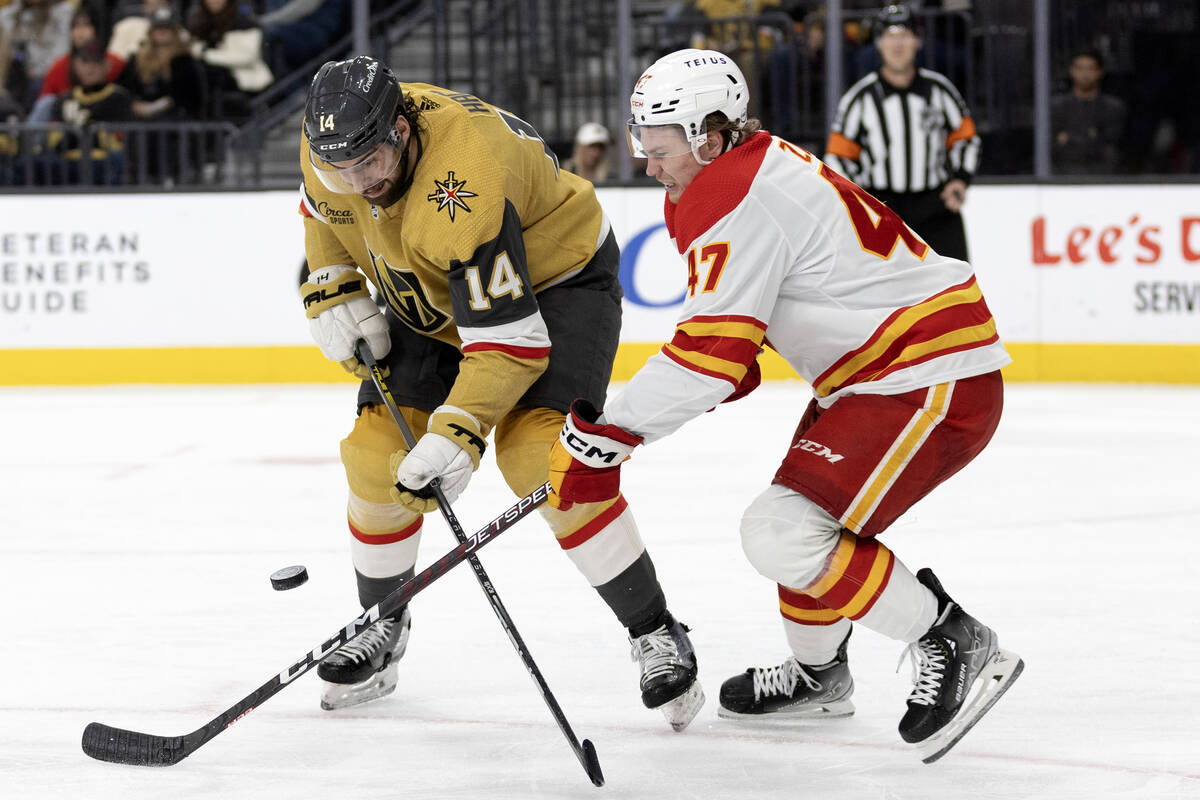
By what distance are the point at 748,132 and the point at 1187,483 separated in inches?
107

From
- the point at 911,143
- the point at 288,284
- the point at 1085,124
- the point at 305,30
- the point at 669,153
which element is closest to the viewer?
the point at 669,153

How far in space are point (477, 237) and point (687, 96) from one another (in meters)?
0.35

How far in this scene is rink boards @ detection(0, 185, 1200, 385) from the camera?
6910 mm

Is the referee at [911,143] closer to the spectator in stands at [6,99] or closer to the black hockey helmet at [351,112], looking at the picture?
the spectator in stands at [6,99]

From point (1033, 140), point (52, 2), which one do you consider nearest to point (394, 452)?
point (1033, 140)

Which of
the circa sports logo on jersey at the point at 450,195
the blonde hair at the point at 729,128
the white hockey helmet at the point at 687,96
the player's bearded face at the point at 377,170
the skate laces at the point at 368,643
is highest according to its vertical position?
the white hockey helmet at the point at 687,96

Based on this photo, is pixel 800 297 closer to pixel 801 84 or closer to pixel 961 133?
pixel 961 133

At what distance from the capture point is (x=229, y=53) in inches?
330

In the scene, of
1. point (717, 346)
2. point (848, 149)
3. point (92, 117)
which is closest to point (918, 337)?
point (717, 346)

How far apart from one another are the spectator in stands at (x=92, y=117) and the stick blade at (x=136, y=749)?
549cm

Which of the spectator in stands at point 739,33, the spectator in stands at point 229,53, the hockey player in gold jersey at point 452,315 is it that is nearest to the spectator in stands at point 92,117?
the spectator in stands at point 229,53

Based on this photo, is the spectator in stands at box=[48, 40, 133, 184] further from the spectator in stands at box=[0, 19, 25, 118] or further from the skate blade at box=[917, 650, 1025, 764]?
the skate blade at box=[917, 650, 1025, 764]

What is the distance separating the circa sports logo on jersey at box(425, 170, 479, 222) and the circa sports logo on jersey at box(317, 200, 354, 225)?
27cm

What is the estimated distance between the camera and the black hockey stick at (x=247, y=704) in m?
2.29
